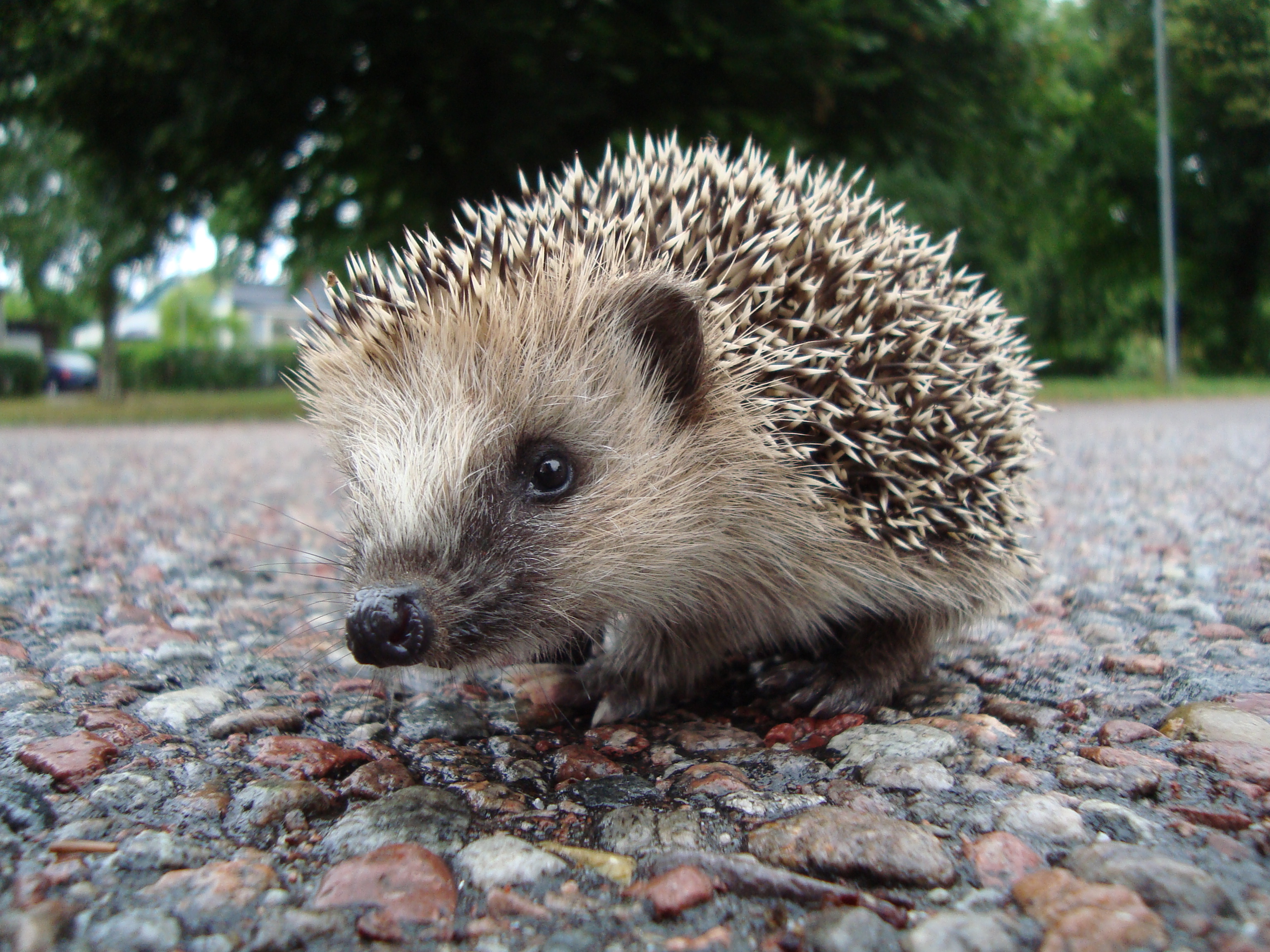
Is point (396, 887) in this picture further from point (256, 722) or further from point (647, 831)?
point (256, 722)

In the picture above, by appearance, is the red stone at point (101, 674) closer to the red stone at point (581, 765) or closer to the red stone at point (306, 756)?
the red stone at point (306, 756)

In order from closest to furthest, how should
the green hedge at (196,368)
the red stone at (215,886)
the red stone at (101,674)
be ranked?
the red stone at (215,886)
the red stone at (101,674)
the green hedge at (196,368)

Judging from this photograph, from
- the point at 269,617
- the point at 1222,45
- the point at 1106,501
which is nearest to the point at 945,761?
the point at 269,617

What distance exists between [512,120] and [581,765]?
9803 mm

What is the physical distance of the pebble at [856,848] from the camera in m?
1.43

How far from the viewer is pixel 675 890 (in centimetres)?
140

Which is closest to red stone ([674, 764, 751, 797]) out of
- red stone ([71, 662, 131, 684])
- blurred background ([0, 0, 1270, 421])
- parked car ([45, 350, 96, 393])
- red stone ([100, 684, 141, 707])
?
red stone ([100, 684, 141, 707])

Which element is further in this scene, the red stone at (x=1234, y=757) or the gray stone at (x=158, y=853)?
the red stone at (x=1234, y=757)

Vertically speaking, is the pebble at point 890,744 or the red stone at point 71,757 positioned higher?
the red stone at point 71,757

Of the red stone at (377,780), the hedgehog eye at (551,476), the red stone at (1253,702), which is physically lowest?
the red stone at (377,780)

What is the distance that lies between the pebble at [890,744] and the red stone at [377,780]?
901mm

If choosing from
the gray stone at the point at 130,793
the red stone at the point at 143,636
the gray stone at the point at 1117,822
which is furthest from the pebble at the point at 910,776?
the red stone at the point at 143,636

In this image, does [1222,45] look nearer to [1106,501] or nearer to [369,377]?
[1106,501]

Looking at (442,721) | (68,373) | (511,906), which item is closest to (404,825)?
(511,906)
